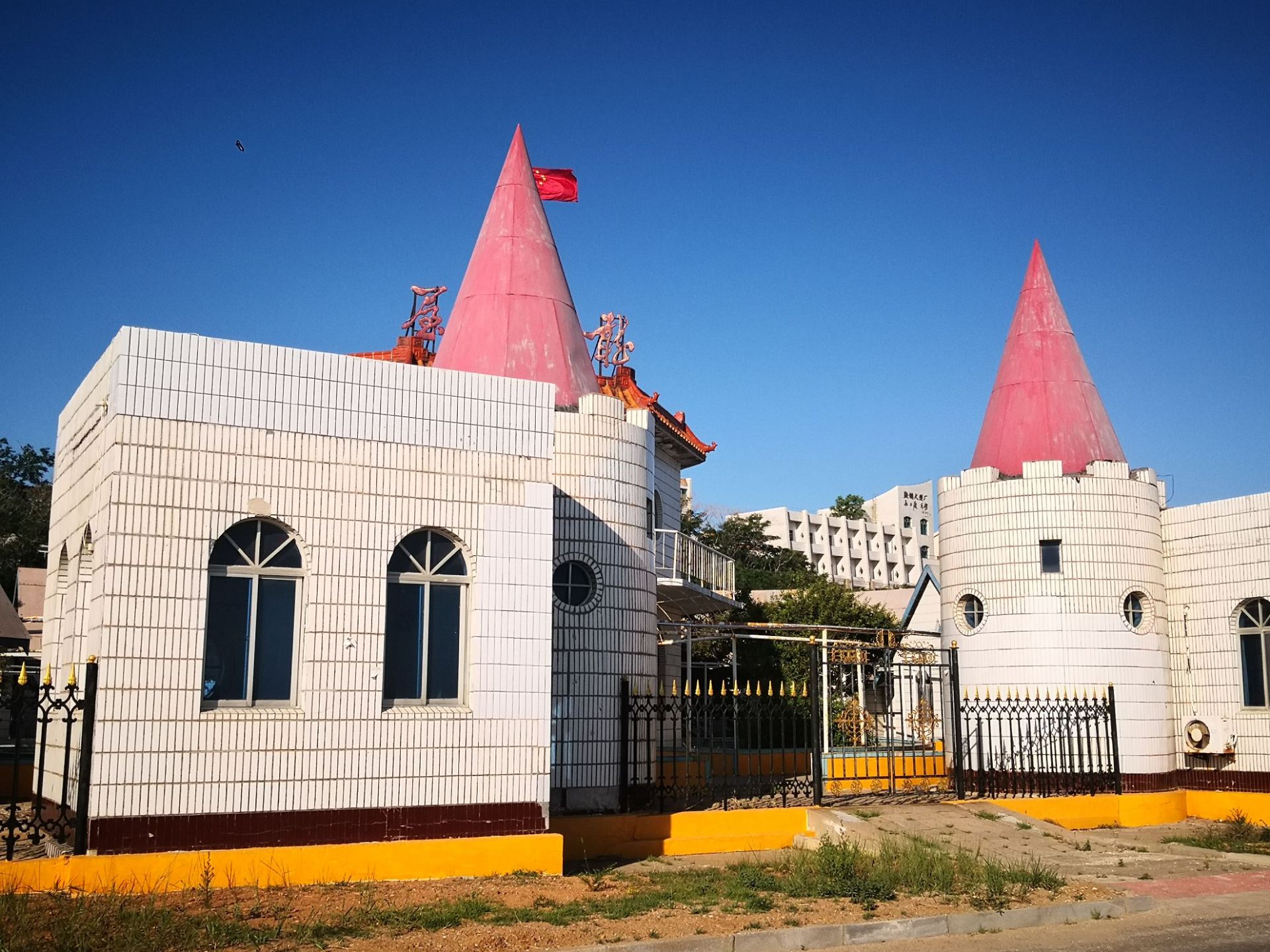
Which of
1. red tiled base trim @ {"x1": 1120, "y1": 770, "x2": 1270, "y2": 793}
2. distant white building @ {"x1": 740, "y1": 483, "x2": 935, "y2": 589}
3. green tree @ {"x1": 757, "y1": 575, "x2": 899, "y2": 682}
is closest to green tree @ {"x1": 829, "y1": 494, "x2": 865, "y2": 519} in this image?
distant white building @ {"x1": 740, "y1": 483, "x2": 935, "y2": 589}

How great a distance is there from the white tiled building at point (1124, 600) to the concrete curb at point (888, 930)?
22.8 feet

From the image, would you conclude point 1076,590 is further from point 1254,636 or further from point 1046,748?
point 1254,636

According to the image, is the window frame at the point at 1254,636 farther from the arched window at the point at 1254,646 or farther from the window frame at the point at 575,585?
the window frame at the point at 575,585

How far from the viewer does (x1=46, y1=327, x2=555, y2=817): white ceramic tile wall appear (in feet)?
35.4

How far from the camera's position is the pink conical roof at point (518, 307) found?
55.3 ft

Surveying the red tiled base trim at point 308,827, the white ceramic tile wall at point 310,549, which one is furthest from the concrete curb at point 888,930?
the white ceramic tile wall at point 310,549

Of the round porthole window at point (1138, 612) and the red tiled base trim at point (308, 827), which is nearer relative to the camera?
the red tiled base trim at point (308, 827)

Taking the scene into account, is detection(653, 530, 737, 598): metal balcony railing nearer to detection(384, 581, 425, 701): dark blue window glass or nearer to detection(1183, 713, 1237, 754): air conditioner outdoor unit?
detection(1183, 713, 1237, 754): air conditioner outdoor unit

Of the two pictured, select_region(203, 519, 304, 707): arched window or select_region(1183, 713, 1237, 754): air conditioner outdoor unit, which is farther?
select_region(1183, 713, 1237, 754): air conditioner outdoor unit

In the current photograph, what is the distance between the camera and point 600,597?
1521 cm

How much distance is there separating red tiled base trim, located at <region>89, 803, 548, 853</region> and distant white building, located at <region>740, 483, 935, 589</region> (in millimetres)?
75065

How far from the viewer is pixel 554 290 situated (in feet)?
57.7

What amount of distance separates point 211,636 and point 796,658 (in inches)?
1079

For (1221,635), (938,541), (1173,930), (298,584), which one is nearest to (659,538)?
(938,541)
